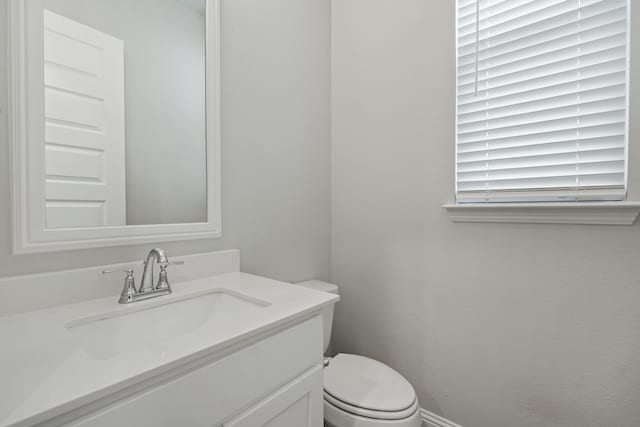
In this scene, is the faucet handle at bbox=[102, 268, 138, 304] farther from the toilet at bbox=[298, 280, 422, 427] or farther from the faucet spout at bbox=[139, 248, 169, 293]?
the toilet at bbox=[298, 280, 422, 427]

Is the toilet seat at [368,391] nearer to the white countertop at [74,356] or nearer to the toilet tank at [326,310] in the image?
the toilet tank at [326,310]

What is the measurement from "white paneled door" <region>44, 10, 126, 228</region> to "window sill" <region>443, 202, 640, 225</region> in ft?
4.18

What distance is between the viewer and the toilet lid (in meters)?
1.04

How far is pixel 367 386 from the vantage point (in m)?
1.14

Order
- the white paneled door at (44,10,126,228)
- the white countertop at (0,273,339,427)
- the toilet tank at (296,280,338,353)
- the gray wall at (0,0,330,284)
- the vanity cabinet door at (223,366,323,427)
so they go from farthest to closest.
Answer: the toilet tank at (296,280,338,353), the gray wall at (0,0,330,284), the white paneled door at (44,10,126,228), the vanity cabinet door at (223,366,323,427), the white countertop at (0,273,339,427)

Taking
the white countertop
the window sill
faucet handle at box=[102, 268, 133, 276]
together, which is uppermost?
the window sill

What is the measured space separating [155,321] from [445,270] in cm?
114

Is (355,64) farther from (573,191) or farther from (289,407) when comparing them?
(289,407)

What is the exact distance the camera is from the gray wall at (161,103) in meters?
0.98

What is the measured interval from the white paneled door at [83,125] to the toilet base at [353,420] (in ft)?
3.23

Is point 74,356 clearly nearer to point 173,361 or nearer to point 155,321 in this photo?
point 173,361

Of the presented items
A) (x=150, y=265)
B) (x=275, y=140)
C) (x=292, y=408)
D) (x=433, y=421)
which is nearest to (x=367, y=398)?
(x=292, y=408)

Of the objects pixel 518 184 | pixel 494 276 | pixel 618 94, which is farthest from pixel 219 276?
pixel 618 94

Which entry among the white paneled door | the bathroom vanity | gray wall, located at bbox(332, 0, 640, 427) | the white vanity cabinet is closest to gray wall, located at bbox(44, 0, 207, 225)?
the white paneled door
